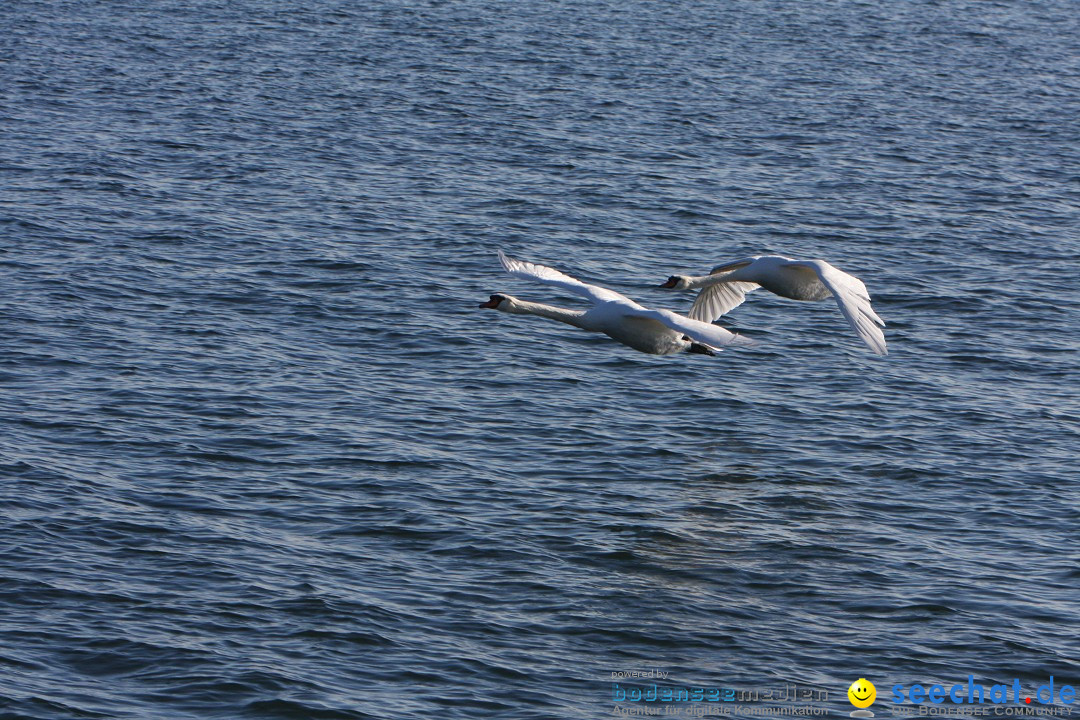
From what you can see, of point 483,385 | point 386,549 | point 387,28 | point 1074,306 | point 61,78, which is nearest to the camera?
point 386,549

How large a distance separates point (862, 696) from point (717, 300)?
8.28m

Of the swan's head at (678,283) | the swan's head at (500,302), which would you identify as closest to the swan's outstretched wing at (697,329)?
the swan's head at (500,302)

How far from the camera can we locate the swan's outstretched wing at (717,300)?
2297 cm

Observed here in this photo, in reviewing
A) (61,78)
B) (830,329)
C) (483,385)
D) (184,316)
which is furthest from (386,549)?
(61,78)

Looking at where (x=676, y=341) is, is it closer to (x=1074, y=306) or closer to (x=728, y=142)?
(x=1074, y=306)

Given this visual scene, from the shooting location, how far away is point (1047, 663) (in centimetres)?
1664

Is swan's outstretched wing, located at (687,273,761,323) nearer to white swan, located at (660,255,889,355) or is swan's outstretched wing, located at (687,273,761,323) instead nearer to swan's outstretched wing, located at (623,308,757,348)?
white swan, located at (660,255,889,355)

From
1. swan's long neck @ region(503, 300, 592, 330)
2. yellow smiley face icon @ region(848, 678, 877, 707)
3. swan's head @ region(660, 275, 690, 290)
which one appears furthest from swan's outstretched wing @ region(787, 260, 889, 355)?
yellow smiley face icon @ region(848, 678, 877, 707)

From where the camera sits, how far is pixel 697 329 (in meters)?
18.2

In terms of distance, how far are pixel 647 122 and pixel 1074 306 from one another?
15.2m

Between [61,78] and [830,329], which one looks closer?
[830,329]

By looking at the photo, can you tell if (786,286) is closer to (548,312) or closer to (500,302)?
(548,312)

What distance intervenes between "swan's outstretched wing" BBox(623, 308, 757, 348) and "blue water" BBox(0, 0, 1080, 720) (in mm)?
2595

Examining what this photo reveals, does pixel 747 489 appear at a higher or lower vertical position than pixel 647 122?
lower
